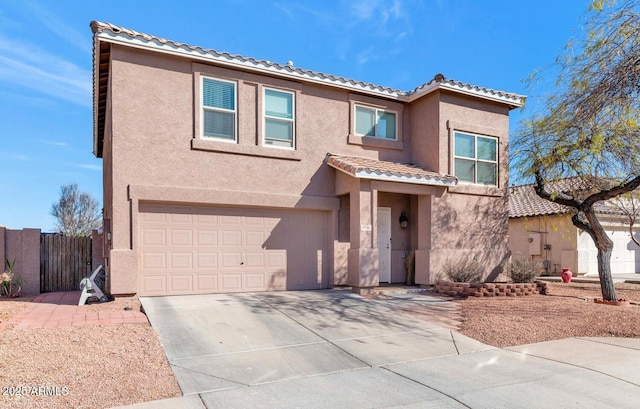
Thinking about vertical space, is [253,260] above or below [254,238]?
below

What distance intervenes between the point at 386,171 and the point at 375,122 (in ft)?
8.53

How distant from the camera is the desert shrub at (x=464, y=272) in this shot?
12.0 metres

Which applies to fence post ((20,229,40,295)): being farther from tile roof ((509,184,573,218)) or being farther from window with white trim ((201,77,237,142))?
tile roof ((509,184,573,218))

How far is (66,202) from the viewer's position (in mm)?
37125

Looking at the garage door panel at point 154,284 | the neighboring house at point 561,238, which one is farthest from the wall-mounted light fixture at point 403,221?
the neighboring house at point 561,238

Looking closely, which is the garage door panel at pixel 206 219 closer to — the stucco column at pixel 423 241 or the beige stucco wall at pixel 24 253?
the beige stucco wall at pixel 24 253

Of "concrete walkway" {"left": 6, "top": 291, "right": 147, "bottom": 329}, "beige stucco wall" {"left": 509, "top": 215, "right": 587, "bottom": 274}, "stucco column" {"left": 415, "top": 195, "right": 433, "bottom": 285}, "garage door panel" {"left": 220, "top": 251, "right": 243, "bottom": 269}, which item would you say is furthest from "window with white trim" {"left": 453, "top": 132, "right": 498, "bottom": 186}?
"concrete walkway" {"left": 6, "top": 291, "right": 147, "bottom": 329}

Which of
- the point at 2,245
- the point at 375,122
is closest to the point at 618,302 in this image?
the point at 375,122

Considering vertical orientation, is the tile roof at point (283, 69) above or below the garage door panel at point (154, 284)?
above

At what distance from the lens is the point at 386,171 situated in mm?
11203

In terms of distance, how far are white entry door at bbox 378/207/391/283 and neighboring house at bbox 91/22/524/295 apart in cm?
4

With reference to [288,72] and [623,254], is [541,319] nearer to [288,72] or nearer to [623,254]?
[288,72]

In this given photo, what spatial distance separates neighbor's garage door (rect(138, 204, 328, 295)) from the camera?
10.2 meters

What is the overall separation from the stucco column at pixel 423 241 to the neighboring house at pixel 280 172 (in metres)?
0.04
